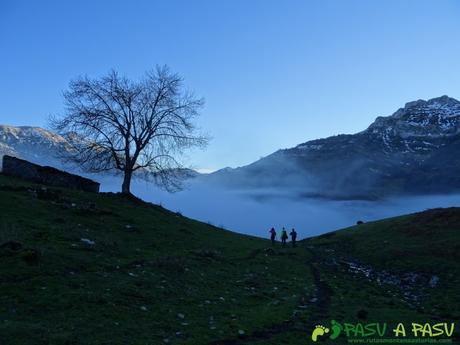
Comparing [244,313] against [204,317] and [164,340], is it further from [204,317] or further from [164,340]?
[164,340]

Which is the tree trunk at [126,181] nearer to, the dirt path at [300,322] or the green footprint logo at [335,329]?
the dirt path at [300,322]

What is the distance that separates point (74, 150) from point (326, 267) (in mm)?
33333

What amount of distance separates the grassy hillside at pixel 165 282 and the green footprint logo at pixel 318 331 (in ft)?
1.61

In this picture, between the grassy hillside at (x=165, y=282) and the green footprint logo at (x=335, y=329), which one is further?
the green footprint logo at (x=335, y=329)

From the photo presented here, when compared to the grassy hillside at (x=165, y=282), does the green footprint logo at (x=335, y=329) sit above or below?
below

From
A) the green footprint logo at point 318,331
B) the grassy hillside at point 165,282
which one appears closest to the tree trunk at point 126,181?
the grassy hillside at point 165,282

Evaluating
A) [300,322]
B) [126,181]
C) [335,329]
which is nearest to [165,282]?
[300,322]

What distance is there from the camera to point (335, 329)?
17.6m

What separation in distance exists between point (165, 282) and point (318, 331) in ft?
27.7

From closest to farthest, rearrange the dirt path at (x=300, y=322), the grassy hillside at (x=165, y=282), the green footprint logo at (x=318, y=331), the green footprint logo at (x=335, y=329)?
the grassy hillside at (x=165, y=282) → the dirt path at (x=300, y=322) → the green footprint logo at (x=318, y=331) → the green footprint logo at (x=335, y=329)

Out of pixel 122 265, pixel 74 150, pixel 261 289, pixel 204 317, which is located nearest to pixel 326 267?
pixel 261 289

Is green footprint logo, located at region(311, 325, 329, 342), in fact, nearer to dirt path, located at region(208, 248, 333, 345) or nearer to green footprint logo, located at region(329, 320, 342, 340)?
green footprint logo, located at region(329, 320, 342, 340)

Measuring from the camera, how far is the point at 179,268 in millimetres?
25266

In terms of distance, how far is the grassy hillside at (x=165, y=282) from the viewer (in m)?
15.2
